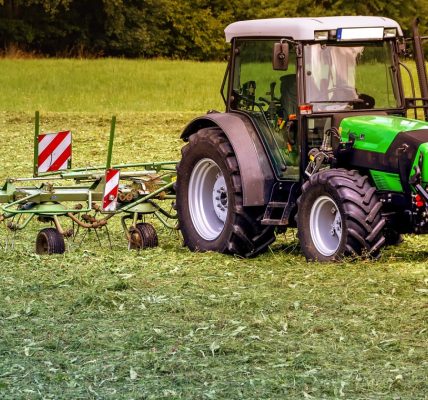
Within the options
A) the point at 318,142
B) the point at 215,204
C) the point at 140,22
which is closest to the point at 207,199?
the point at 215,204

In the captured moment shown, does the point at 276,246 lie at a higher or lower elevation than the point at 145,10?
lower

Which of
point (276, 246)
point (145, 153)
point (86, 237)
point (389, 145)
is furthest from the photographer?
point (145, 153)

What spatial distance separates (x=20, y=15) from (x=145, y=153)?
33.4 meters

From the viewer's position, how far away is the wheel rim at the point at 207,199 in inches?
405

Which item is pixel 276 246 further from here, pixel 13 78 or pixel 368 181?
pixel 13 78

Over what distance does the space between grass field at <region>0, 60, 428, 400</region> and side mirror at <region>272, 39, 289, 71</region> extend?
4.86 ft

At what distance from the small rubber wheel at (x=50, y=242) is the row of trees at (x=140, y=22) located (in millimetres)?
36154

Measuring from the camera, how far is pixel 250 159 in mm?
9672

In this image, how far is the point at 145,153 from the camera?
17.8 metres

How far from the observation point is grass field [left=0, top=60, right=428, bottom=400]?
5871mm

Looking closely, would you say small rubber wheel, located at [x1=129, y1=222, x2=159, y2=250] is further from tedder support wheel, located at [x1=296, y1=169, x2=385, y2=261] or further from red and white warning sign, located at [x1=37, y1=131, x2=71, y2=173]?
tedder support wheel, located at [x1=296, y1=169, x2=385, y2=261]

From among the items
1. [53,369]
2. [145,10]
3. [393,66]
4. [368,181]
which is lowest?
[53,369]

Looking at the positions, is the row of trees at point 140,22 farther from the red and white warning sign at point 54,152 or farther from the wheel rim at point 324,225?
the wheel rim at point 324,225

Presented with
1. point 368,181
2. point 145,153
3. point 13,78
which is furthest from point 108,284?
point 13,78
